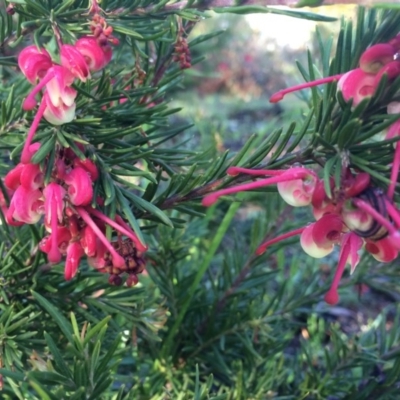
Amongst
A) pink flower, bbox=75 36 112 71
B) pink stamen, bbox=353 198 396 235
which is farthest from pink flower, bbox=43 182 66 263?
pink stamen, bbox=353 198 396 235

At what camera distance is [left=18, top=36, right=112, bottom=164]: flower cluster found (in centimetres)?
39

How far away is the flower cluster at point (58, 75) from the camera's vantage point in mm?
389

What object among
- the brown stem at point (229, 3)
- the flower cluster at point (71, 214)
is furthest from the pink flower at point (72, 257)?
the brown stem at point (229, 3)

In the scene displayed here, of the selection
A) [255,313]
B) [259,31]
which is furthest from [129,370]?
[259,31]

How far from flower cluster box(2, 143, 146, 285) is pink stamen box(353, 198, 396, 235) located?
17cm

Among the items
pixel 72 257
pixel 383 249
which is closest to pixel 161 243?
pixel 72 257

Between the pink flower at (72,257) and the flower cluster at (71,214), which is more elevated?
the flower cluster at (71,214)

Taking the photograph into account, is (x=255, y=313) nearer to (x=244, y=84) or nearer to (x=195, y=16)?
(x=195, y=16)

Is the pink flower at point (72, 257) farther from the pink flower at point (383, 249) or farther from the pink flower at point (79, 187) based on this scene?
the pink flower at point (383, 249)

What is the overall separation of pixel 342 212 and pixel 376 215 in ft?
0.12

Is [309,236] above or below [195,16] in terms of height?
below

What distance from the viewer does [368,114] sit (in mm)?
381

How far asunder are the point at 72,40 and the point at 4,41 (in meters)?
0.14

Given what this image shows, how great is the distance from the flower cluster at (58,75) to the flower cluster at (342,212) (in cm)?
13
